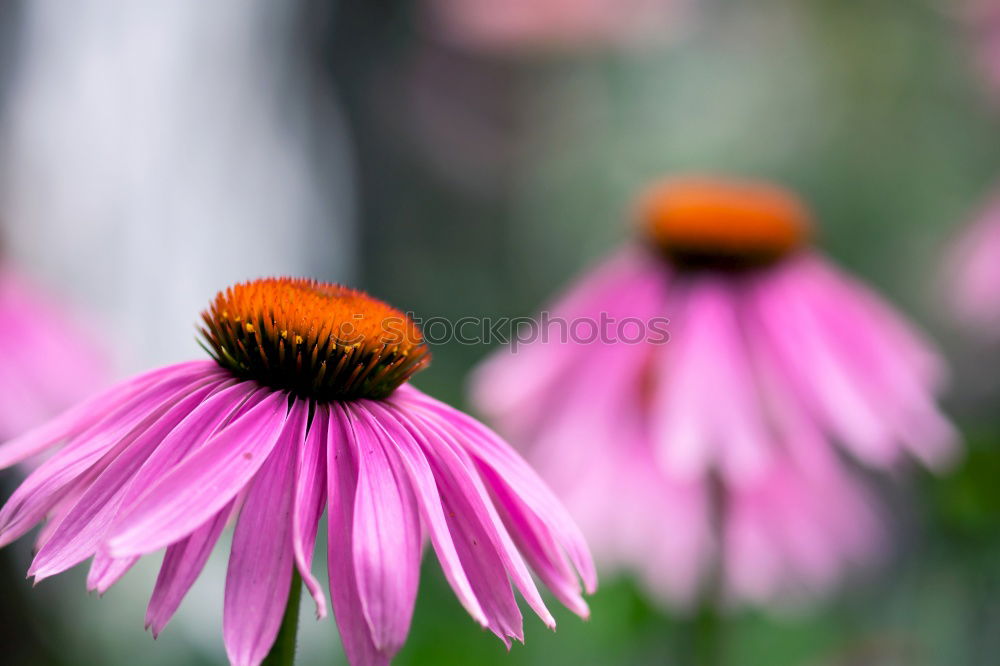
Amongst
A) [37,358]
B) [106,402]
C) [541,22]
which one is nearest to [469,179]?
[541,22]

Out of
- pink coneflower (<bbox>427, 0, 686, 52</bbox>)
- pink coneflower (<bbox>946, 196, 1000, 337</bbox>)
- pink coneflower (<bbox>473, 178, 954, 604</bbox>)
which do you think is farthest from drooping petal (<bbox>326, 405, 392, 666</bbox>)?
pink coneflower (<bbox>427, 0, 686, 52</bbox>)

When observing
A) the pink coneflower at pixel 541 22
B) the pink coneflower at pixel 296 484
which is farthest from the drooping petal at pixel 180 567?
the pink coneflower at pixel 541 22

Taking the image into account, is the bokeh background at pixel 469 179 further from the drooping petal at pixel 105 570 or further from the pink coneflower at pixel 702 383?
the drooping petal at pixel 105 570

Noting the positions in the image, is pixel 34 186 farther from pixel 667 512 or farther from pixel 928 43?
pixel 928 43

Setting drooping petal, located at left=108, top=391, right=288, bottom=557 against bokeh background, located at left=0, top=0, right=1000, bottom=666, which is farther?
bokeh background, located at left=0, top=0, right=1000, bottom=666

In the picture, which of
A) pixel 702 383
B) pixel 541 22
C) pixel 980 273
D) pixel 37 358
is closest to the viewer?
pixel 702 383

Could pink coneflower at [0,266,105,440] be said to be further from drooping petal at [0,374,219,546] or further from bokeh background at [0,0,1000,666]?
drooping petal at [0,374,219,546]

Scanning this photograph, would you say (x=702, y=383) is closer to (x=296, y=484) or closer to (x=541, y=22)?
(x=296, y=484)
